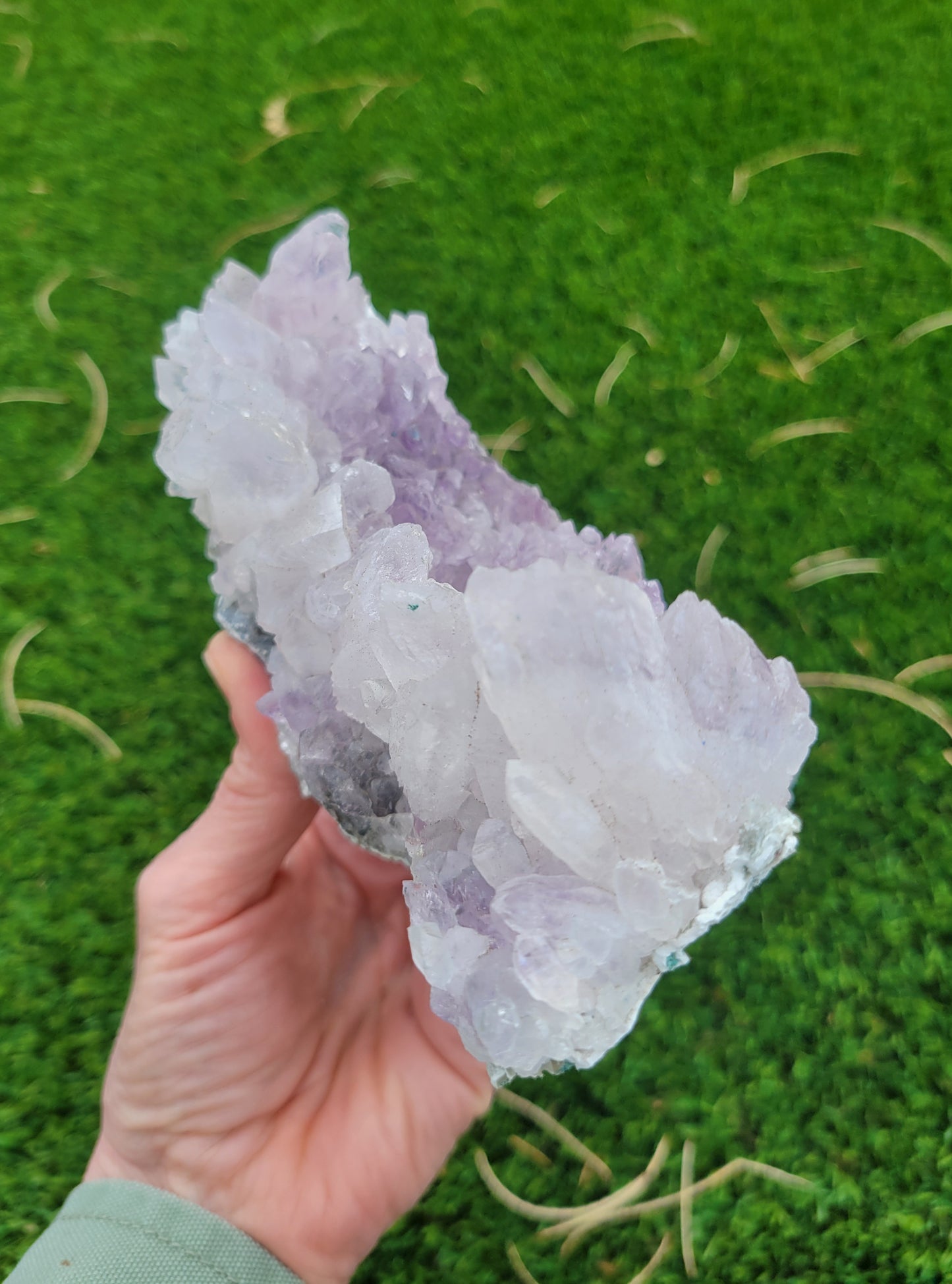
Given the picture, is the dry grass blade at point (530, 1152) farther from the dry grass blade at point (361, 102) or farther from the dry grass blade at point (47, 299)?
the dry grass blade at point (361, 102)

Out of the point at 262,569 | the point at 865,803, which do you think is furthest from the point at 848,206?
the point at 262,569

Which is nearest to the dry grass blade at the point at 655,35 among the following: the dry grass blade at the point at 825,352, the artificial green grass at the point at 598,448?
the artificial green grass at the point at 598,448

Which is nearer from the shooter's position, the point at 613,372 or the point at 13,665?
the point at 13,665

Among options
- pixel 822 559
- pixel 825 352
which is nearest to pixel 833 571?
pixel 822 559

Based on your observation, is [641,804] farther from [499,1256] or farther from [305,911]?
[499,1256]

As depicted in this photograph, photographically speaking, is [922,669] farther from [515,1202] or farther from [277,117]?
[277,117]

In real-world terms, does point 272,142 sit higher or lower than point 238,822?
higher
